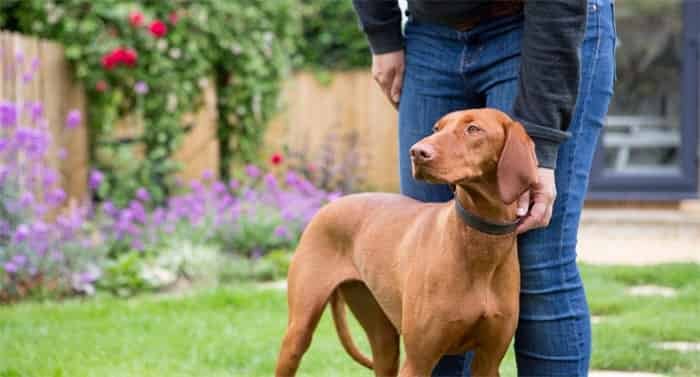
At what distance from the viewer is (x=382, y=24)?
296 cm

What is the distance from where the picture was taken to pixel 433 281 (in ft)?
8.20

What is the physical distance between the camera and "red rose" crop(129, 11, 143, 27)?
7.49 m

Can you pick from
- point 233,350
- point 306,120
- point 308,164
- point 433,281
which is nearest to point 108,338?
point 233,350

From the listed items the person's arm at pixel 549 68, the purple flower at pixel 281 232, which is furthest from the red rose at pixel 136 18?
the person's arm at pixel 549 68

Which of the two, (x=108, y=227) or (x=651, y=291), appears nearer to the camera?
(x=651, y=291)

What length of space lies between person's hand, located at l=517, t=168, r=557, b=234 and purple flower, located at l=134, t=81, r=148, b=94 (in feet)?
18.1

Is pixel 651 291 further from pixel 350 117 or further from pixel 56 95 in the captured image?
pixel 350 117

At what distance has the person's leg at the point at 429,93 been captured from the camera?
273 cm

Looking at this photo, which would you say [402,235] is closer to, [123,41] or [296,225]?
[296,225]

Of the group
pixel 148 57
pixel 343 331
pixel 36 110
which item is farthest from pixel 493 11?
pixel 148 57

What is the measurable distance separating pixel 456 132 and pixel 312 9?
8.95 m

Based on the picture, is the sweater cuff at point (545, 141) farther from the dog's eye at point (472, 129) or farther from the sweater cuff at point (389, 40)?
the sweater cuff at point (389, 40)

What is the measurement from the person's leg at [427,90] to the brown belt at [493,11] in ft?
0.31

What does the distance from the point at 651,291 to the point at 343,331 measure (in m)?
3.06
